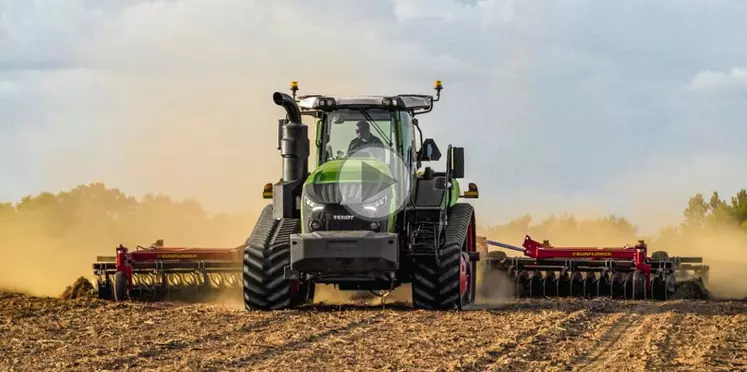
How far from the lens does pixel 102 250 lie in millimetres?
28109

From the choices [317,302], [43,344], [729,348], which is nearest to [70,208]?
[317,302]

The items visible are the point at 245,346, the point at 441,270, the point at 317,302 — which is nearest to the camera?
the point at 245,346

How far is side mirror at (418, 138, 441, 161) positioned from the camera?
1698 cm

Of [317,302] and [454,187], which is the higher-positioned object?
[454,187]

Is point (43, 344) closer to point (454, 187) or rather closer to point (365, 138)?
point (365, 138)

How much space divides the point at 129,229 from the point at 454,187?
18.0m

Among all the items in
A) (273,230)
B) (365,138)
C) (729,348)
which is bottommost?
(729,348)

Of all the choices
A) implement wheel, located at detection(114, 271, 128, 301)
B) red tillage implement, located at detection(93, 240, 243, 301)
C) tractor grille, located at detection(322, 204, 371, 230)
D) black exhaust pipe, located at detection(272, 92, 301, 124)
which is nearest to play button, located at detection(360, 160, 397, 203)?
tractor grille, located at detection(322, 204, 371, 230)

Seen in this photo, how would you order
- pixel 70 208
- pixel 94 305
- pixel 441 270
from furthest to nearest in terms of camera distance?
pixel 70 208 → pixel 94 305 → pixel 441 270

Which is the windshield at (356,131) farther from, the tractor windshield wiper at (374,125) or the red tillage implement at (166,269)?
the red tillage implement at (166,269)

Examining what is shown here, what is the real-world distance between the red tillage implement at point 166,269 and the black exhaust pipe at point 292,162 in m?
2.78

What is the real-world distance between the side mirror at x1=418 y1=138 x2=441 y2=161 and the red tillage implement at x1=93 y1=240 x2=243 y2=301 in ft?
12.6

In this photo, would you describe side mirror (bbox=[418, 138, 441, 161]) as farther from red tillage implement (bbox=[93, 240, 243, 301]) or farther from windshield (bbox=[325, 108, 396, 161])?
red tillage implement (bbox=[93, 240, 243, 301])

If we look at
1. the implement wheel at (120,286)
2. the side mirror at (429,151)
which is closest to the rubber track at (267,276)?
the side mirror at (429,151)
